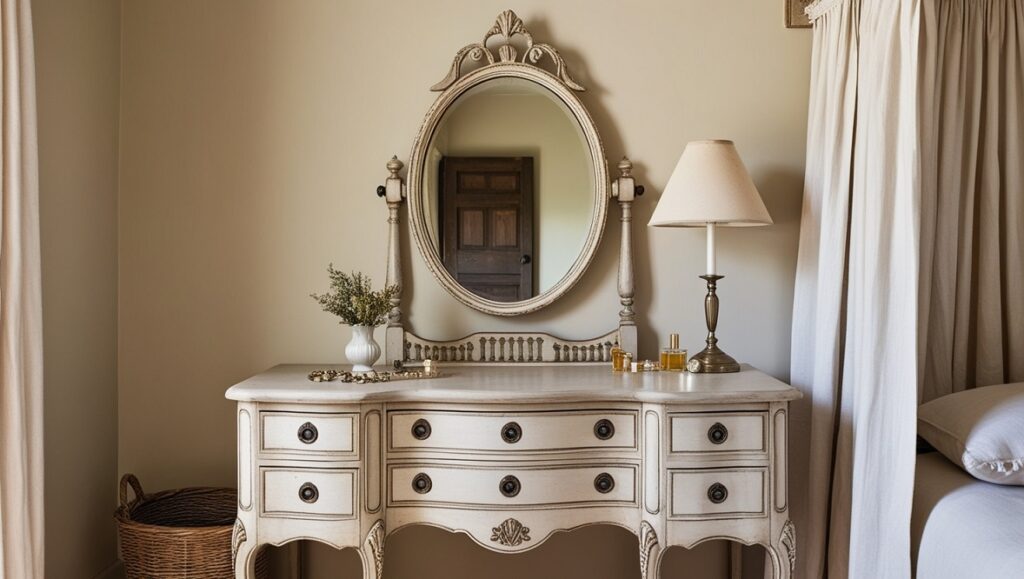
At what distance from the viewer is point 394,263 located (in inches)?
102

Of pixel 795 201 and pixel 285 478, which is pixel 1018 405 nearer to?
pixel 795 201

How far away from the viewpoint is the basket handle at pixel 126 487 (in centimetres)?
246

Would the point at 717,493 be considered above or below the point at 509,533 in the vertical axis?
above

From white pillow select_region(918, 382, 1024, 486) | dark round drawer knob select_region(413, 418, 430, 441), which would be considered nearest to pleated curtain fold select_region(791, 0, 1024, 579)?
white pillow select_region(918, 382, 1024, 486)

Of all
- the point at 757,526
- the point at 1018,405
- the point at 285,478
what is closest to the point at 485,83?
the point at 285,478

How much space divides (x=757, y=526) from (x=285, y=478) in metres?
1.20

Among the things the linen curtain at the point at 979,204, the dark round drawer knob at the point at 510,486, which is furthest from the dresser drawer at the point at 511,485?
the linen curtain at the point at 979,204

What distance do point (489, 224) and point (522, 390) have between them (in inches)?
26.7

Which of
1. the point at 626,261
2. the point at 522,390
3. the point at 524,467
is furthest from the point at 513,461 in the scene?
the point at 626,261

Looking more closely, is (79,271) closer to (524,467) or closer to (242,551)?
(242,551)

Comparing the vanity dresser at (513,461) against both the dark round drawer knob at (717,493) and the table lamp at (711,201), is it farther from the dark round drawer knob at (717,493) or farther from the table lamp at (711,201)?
the table lamp at (711,201)

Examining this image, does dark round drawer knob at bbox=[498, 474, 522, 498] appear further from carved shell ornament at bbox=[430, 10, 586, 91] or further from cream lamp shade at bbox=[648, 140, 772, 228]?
carved shell ornament at bbox=[430, 10, 586, 91]

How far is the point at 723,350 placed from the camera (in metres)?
2.67

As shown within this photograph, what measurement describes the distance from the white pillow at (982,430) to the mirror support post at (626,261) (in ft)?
2.74
